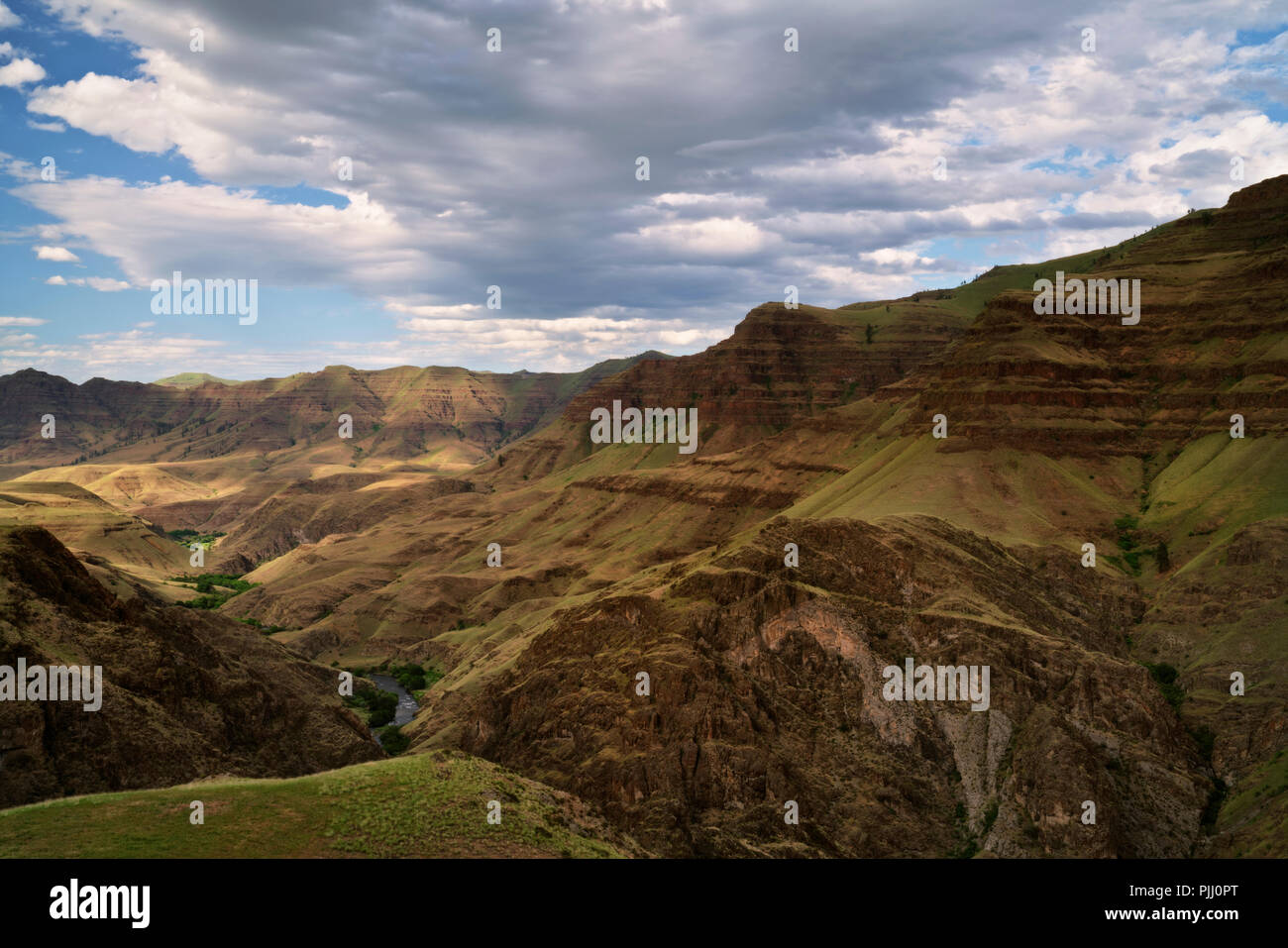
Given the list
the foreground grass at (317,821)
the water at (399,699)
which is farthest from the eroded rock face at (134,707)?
the water at (399,699)

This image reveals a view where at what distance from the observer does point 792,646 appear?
244 ft

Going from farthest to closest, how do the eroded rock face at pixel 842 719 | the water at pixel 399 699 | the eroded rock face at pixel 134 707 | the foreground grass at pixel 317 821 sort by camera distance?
the water at pixel 399 699 → the eroded rock face at pixel 842 719 → the eroded rock face at pixel 134 707 → the foreground grass at pixel 317 821

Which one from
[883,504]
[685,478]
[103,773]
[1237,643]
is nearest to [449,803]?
[103,773]

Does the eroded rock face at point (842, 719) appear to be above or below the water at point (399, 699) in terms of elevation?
above

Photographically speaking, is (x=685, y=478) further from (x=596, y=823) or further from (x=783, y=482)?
(x=596, y=823)

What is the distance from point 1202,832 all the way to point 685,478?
13237 cm

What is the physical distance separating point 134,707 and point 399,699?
2570 inches

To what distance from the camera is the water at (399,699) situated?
112463 mm

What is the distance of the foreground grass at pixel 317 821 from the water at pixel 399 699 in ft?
194

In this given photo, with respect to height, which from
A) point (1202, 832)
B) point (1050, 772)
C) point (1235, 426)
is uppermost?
point (1235, 426)

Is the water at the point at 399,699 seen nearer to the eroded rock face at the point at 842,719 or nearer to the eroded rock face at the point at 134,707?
the eroded rock face at the point at 134,707

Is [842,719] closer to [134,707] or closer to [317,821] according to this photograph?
[317,821]

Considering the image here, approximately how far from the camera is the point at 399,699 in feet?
409

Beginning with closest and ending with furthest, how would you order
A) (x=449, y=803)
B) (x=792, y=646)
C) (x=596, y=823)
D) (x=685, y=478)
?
(x=449, y=803) < (x=596, y=823) < (x=792, y=646) < (x=685, y=478)
